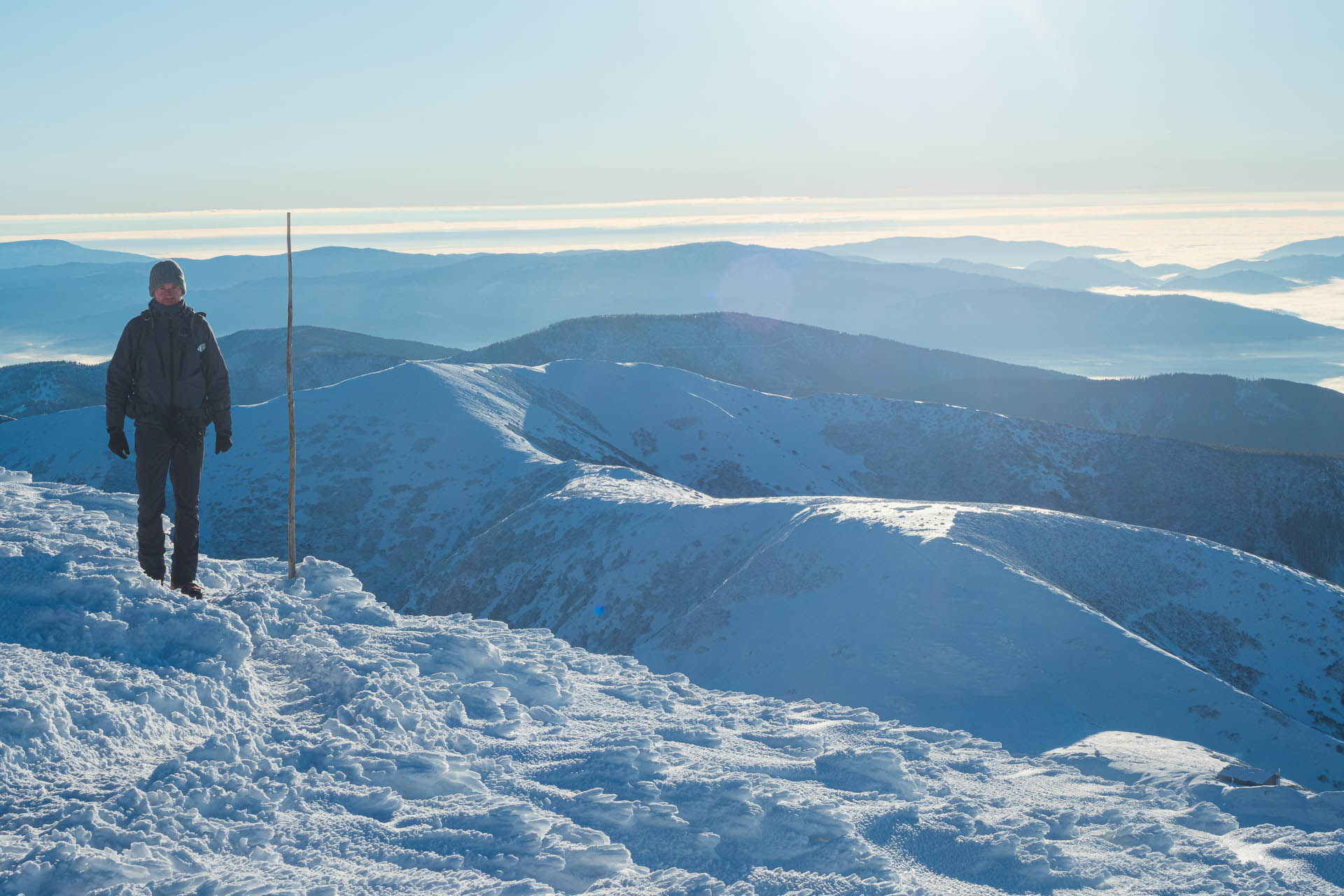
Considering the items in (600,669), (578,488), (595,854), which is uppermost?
(595,854)

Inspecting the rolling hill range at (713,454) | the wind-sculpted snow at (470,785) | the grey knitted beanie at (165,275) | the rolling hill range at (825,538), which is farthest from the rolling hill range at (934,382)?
the wind-sculpted snow at (470,785)

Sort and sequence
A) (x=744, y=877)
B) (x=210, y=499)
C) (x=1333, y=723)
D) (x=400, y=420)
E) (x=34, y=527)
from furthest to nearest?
(x=400, y=420)
(x=210, y=499)
(x=1333, y=723)
(x=34, y=527)
(x=744, y=877)

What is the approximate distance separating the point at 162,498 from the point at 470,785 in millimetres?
5213

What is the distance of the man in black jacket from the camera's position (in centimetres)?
888

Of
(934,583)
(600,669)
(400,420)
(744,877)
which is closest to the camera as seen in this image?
(744,877)

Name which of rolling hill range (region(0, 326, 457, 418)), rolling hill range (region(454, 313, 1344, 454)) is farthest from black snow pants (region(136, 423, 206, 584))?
rolling hill range (region(454, 313, 1344, 454))

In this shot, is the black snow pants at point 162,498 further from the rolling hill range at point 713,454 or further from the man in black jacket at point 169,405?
the rolling hill range at point 713,454

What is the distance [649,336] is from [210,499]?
9125cm

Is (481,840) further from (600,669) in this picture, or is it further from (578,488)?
(578,488)

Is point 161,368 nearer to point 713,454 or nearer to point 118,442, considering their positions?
point 118,442

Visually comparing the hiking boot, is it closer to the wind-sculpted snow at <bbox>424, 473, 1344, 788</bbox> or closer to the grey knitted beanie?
the grey knitted beanie

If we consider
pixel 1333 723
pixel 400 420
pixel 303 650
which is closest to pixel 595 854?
pixel 303 650

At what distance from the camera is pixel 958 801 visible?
7469 mm

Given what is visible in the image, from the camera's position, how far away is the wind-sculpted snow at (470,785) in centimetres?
553
